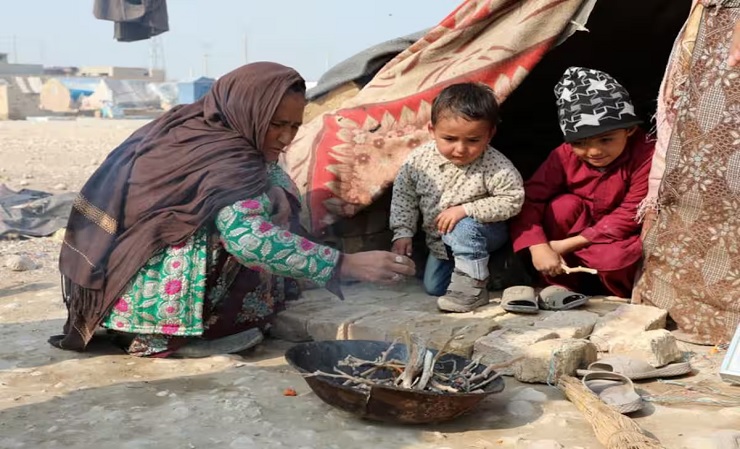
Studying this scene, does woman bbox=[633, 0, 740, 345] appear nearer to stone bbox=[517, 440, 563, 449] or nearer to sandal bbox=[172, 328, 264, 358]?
stone bbox=[517, 440, 563, 449]

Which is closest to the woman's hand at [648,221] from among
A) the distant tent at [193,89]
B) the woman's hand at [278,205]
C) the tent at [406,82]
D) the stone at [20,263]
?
the tent at [406,82]

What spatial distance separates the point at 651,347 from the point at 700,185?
75 cm

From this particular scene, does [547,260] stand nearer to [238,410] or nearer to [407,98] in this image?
[407,98]

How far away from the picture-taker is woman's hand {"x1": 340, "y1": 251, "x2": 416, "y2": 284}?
10.5 feet

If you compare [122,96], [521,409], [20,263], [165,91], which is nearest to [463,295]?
[521,409]

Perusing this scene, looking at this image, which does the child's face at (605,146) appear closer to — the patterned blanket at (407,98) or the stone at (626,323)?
the patterned blanket at (407,98)

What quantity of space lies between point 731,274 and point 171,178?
7.47ft

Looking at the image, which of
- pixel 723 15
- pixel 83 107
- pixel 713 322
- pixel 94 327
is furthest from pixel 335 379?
pixel 83 107

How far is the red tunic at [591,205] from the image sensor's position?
3.83 metres

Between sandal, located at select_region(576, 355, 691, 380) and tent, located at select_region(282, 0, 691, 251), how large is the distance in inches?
62.2

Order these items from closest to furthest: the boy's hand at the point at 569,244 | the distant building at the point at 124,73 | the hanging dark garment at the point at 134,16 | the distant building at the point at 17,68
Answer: the boy's hand at the point at 569,244
the hanging dark garment at the point at 134,16
the distant building at the point at 17,68
the distant building at the point at 124,73

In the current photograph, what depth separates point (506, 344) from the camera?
3145mm

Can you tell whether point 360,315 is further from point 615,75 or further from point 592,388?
point 615,75

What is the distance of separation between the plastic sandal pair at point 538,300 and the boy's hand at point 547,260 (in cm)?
8
